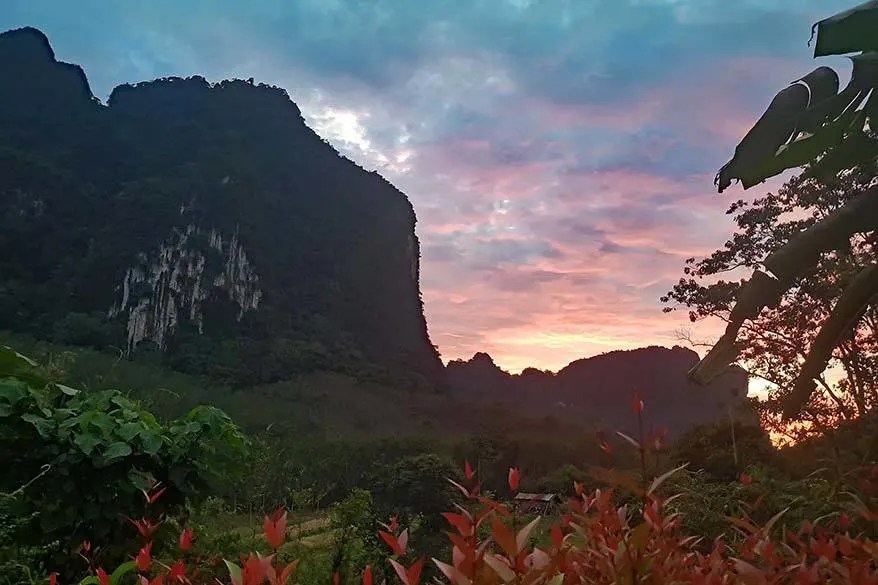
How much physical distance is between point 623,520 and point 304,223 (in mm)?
86251

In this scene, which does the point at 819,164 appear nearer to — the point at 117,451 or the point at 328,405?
the point at 117,451

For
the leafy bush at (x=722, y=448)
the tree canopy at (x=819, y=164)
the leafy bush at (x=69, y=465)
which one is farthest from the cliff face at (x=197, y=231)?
the tree canopy at (x=819, y=164)

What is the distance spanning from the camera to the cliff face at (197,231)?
62562 mm

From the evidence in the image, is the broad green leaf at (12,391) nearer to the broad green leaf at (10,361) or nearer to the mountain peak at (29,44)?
the broad green leaf at (10,361)

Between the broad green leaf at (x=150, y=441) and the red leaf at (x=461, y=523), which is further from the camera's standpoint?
the broad green leaf at (x=150, y=441)

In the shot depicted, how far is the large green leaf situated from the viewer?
2859 millimetres

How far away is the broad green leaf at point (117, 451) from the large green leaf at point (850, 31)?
11.4 feet

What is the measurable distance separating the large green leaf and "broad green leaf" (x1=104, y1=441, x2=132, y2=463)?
3487 mm

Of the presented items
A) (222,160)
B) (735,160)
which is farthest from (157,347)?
(735,160)

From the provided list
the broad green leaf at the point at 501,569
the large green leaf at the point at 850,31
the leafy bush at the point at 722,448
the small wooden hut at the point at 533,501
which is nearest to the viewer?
the broad green leaf at the point at 501,569

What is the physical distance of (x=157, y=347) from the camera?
204ft

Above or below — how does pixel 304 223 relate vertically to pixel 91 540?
above

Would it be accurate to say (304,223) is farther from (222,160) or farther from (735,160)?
(735,160)

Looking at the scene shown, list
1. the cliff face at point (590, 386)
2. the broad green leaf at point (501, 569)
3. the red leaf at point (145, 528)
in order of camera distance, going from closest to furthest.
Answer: the broad green leaf at point (501, 569), the red leaf at point (145, 528), the cliff face at point (590, 386)
